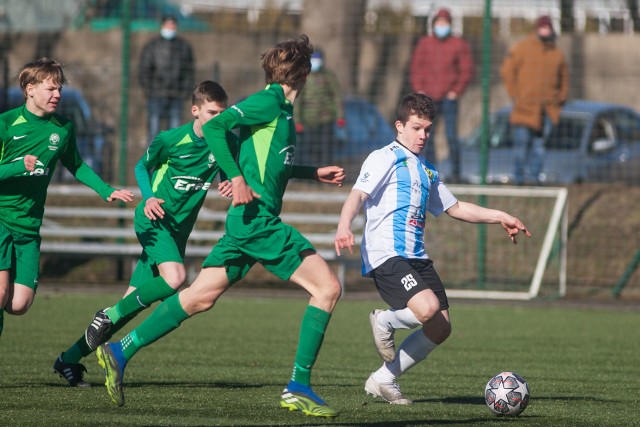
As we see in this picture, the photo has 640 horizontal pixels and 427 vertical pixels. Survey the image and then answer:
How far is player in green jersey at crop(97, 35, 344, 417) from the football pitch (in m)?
0.32

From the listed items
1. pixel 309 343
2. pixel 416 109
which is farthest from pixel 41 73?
pixel 309 343

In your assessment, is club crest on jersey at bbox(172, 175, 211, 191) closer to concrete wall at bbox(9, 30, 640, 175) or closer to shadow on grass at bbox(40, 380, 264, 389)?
shadow on grass at bbox(40, 380, 264, 389)

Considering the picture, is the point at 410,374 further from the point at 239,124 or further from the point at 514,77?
the point at 514,77

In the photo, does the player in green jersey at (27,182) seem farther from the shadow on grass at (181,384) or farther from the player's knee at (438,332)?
the player's knee at (438,332)

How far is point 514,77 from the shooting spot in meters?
15.0

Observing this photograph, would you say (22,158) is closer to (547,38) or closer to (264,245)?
(264,245)

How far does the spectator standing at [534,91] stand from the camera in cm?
1487

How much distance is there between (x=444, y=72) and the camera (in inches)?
587

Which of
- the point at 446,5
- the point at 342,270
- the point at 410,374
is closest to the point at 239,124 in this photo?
the point at 410,374

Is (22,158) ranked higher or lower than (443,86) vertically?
higher

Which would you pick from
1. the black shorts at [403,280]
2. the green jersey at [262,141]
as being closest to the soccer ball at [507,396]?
the black shorts at [403,280]

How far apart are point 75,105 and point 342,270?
455 centimetres

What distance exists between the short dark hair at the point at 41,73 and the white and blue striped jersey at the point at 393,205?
199cm

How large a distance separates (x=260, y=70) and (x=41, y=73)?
31.5ft
